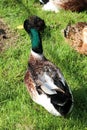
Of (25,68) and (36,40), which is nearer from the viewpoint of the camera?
(36,40)

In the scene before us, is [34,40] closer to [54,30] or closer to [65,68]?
[65,68]

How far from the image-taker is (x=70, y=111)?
175 inches

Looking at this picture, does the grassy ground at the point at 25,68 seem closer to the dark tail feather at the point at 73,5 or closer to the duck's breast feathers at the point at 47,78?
the dark tail feather at the point at 73,5

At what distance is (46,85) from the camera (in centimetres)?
445

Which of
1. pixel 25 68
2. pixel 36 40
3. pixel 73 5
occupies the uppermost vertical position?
pixel 36 40

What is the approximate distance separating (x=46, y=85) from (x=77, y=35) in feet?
6.55

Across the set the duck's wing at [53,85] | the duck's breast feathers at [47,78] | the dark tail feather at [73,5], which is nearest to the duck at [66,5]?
the dark tail feather at [73,5]

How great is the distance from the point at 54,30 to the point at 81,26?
51 cm

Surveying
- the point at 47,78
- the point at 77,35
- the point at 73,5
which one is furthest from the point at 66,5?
the point at 47,78

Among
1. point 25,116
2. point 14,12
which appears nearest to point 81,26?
point 14,12

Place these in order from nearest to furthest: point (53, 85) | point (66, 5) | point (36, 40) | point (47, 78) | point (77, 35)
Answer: point (53, 85)
point (47, 78)
point (36, 40)
point (77, 35)
point (66, 5)

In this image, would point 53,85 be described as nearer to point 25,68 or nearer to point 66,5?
point 25,68

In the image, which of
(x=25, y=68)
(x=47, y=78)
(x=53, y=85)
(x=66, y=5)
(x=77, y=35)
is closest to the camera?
(x=53, y=85)

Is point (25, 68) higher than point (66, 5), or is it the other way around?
point (66, 5)
